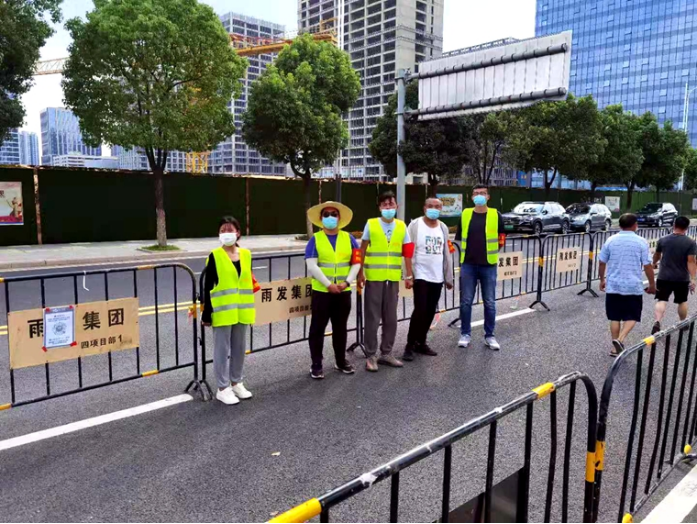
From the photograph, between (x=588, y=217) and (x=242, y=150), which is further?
(x=242, y=150)

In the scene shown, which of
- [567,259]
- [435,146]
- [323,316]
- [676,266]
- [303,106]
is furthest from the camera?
[435,146]

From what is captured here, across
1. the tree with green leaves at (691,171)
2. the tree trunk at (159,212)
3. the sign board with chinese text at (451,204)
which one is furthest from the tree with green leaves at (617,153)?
the tree trunk at (159,212)

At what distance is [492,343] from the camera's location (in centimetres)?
676

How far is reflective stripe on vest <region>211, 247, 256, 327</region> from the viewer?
15.7ft

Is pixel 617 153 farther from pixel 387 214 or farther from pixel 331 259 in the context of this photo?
pixel 331 259

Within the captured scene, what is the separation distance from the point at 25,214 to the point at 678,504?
18.1 metres

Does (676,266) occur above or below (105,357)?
above

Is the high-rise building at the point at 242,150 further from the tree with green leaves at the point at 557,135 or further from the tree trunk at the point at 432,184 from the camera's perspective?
the tree trunk at the point at 432,184

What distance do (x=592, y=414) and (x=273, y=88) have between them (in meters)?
18.4

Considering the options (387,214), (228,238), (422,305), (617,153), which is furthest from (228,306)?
(617,153)

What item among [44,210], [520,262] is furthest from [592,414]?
[44,210]

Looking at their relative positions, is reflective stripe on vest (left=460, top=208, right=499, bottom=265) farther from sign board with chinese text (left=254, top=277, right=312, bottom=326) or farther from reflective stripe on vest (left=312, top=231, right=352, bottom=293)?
sign board with chinese text (left=254, top=277, right=312, bottom=326)

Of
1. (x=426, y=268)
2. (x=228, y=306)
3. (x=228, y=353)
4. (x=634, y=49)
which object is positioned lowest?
(x=228, y=353)

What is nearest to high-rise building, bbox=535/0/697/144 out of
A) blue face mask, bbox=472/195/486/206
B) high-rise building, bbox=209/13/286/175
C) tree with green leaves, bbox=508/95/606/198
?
high-rise building, bbox=209/13/286/175
